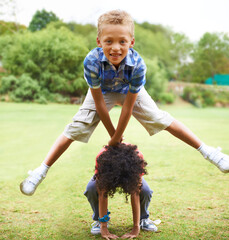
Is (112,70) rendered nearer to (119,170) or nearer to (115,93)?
(115,93)

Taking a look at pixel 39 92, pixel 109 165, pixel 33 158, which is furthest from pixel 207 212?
pixel 39 92

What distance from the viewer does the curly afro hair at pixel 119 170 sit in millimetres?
2529

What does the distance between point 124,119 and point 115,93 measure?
1.30ft

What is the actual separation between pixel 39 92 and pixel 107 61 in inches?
526

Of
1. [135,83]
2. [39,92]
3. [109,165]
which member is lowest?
[39,92]

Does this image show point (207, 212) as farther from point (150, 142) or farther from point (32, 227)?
point (150, 142)

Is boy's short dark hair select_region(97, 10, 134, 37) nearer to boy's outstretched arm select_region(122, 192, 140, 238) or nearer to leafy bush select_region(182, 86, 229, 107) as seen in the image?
boy's outstretched arm select_region(122, 192, 140, 238)

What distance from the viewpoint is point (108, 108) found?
307 centimetres

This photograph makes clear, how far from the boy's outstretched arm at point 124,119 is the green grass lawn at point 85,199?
900 mm

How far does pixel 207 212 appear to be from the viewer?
11.4ft

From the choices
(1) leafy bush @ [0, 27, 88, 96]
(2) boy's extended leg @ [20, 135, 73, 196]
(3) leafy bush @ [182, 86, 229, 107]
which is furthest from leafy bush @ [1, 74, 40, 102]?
(2) boy's extended leg @ [20, 135, 73, 196]

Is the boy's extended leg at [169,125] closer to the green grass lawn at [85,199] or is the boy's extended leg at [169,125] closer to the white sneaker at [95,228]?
the green grass lawn at [85,199]

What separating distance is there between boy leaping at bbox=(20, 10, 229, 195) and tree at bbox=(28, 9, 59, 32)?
828 inches

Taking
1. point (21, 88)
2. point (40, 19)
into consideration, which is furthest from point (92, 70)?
point (40, 19)
